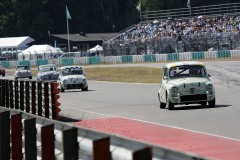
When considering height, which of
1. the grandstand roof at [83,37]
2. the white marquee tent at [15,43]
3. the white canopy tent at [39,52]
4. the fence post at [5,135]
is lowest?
the fence post at [5,135]

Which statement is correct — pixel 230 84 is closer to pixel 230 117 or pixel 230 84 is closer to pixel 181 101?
pixel 181 101

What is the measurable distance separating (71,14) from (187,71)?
107 metres

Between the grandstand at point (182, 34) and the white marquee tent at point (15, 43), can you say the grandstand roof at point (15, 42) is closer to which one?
A: the white marquee tent at point (15, 43)

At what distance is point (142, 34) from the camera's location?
94.4 meters

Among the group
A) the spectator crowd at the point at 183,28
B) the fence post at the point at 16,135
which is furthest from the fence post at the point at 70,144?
the spectator crowd at the point at 183,28

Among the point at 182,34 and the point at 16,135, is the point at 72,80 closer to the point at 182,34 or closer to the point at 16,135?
the point at 16,135

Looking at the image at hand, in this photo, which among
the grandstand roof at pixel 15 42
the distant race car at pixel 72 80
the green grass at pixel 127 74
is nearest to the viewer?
the distant race car at pixel 72 80

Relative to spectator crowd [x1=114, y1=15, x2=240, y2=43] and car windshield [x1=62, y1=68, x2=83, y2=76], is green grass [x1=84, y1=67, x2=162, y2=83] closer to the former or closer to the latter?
car windshield [x1=62, y1=68, x2=83, y2=76]

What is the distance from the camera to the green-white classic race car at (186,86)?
2478cm

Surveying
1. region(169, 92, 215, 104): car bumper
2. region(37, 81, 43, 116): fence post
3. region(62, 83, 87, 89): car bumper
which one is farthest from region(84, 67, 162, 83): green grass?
region(37, 81, 43, 116): fence post

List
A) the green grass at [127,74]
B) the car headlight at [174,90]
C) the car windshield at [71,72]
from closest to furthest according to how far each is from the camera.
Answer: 1. the car headlight at [174,90]
2. the car windshield at [71,72]
3. the green grass at [127,74]

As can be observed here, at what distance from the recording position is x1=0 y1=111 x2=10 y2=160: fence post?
26.0 feet

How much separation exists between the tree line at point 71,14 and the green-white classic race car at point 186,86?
91244mm

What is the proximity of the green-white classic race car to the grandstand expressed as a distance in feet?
148
